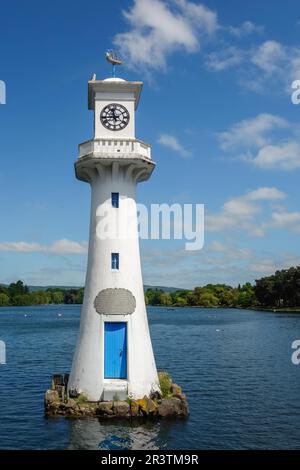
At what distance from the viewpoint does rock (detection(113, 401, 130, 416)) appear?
24203 millimetres

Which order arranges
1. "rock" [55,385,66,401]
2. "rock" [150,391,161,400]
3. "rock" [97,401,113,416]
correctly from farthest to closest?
"rock" [55,385,66,401] → "rock" [150,391,161,400] → "rock" [97,401,113,416]

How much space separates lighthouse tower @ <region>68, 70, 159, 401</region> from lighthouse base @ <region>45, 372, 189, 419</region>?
1.43 feet

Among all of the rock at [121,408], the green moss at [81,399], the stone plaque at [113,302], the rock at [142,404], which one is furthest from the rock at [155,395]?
the stone plaque at [113,302]

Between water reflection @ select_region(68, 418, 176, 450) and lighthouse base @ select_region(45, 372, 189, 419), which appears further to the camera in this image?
lighthouse base @ select_region(45, 372, 189, 419)

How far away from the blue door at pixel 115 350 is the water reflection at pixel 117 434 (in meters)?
2.36

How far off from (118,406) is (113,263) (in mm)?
6927

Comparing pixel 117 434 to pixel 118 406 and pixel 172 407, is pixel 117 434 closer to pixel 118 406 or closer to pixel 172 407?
pixel 118 406

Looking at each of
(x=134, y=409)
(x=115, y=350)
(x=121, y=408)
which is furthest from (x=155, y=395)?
(x=115, y=350)

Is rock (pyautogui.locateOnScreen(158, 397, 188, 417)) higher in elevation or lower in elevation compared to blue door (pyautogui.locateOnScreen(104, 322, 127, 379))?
lower

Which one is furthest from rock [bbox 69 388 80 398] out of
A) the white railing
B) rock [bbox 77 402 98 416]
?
the white railing

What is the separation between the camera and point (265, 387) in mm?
36938

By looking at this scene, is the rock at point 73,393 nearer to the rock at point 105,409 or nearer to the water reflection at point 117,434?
the water reflection at point 117,434

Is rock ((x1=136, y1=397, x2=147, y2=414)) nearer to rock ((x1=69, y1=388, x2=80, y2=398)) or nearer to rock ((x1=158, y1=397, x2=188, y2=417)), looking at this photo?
rock ((x1=158, y1=397, x2=188, y2=417))

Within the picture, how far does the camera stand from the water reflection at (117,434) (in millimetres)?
21766
